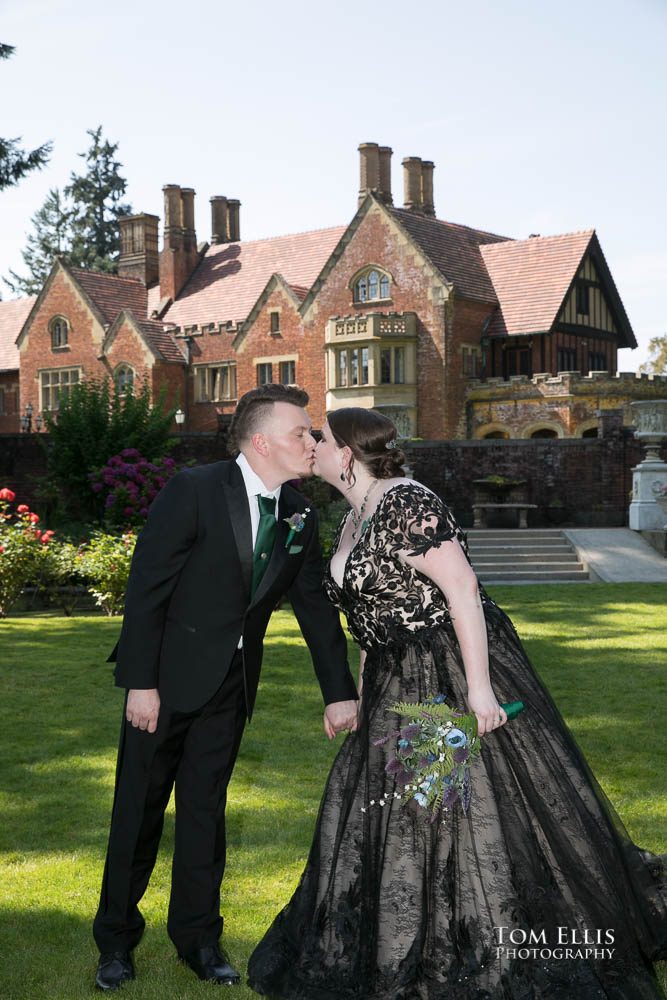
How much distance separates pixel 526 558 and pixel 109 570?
27.4 ft

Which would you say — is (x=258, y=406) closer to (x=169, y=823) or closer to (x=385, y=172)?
(x=169, y=823)

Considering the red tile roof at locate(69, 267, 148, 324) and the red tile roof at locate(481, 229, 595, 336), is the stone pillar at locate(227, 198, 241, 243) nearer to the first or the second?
the red tile roof at locate(69, 267, 148, 324)

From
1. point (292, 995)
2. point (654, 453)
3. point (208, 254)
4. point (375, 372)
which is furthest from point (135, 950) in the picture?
point (208, 254)

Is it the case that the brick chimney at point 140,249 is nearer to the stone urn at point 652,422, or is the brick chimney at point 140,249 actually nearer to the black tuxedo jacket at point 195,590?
the stone urn at point 652,422

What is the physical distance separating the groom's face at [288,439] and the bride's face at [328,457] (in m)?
0.08

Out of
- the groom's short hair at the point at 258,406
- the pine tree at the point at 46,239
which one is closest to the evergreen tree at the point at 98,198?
the pine tree at the point at 46,239

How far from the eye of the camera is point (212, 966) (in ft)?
12.3

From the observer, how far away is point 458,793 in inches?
136

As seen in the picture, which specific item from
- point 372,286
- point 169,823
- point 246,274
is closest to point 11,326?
point 246,274

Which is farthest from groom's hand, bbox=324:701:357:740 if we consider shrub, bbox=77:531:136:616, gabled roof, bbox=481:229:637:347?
gabled roof, bbox=481:229:637:347

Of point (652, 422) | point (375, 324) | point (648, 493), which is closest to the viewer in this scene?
point (648, 493)

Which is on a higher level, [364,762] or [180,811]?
[364,762]

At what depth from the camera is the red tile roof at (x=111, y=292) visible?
4717 centimetres

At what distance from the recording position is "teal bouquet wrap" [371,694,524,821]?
348 cm
